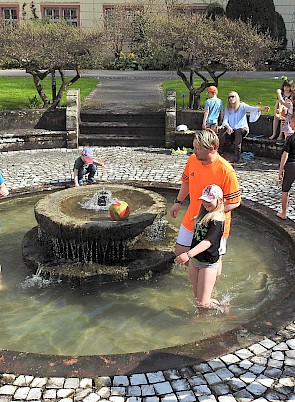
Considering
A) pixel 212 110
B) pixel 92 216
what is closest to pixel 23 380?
pixel 92 216

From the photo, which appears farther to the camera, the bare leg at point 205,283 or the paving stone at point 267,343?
the bare leg at point 205,283

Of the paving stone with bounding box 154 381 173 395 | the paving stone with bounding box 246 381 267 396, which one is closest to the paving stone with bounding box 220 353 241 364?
the paving stone with bounding box 246 381 267 396

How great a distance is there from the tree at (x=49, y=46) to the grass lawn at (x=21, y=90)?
1.77m

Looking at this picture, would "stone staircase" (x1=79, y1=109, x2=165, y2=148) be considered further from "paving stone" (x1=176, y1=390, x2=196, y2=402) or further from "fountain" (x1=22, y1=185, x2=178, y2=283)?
"paving stone" (x1=176, y1=390, x2=196, y2=402)

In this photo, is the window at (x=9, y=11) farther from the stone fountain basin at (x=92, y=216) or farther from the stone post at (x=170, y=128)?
the stone fountain basin at (x=92, y=216)

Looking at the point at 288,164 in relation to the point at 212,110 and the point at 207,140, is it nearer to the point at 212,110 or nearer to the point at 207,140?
the point at 207,140

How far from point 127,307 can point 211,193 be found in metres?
1.66

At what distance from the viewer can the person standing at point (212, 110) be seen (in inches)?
449

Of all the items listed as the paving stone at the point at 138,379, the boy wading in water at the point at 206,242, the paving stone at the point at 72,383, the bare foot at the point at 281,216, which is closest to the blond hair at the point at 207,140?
the boy wading in water at the point at 206,242

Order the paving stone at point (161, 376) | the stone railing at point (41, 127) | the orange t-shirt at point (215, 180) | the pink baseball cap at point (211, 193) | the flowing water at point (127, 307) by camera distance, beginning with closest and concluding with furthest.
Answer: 1. the paving stone at point (161, 376)
2. the pink baseball cap at point (211, 193)
3. the flowing water at point (127, 307)
4. the orange t-shirt at point (215, 180)
5. the stone railing at point (41, 127)

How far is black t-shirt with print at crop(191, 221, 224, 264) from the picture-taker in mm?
4715

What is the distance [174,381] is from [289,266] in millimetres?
2913

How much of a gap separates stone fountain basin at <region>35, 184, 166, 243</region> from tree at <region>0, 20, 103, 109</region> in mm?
6549

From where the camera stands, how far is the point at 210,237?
4.70 metres
